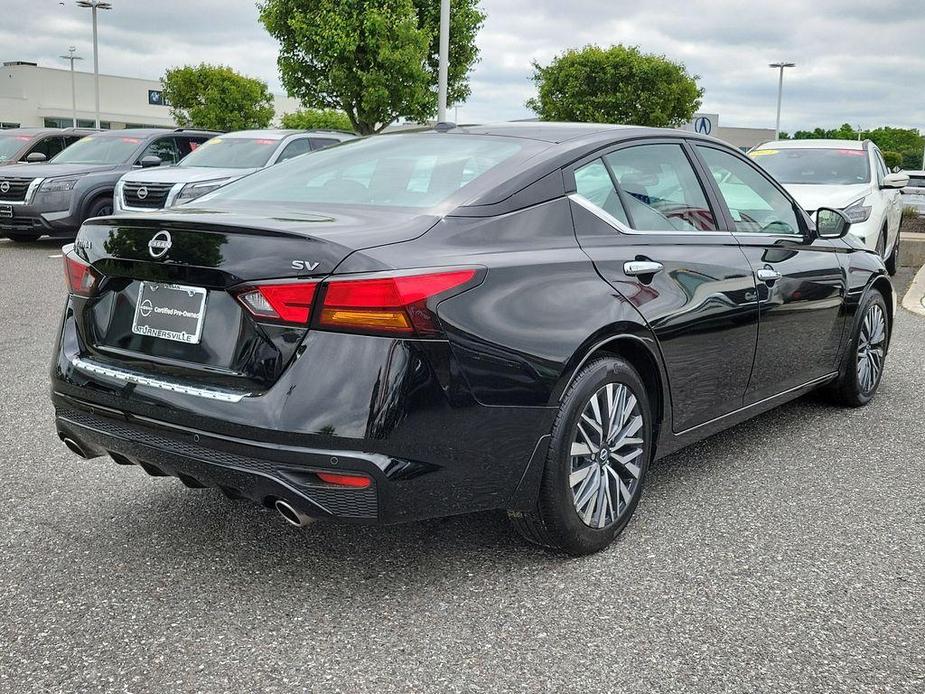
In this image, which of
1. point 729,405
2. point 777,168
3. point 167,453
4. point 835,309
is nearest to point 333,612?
point 167,453

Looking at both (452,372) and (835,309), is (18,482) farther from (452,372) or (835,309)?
(835,309)

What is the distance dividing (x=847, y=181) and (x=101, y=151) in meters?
10.7

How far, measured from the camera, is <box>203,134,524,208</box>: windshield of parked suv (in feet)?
11.5

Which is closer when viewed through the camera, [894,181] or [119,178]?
[894,181]

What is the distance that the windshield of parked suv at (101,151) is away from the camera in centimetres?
1518

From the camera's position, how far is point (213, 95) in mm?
56906

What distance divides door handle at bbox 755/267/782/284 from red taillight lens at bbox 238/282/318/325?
2283 mm

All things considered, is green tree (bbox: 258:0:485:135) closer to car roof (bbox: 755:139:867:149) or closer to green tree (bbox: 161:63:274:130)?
car roof (bbox: 755:139:867:149)

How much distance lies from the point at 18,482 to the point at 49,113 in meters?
75.8

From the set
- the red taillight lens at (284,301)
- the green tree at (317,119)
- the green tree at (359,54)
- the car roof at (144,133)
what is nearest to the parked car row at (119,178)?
the car roof at (144,133)

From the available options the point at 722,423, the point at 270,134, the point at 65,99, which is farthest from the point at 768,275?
the point at 65,99

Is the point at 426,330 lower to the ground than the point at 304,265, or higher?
lower

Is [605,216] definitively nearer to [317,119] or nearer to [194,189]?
[194,189]

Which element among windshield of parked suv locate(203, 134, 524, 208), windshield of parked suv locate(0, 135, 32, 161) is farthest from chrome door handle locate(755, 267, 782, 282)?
windshield of parked suv locate(0, 135, 32, 161)
